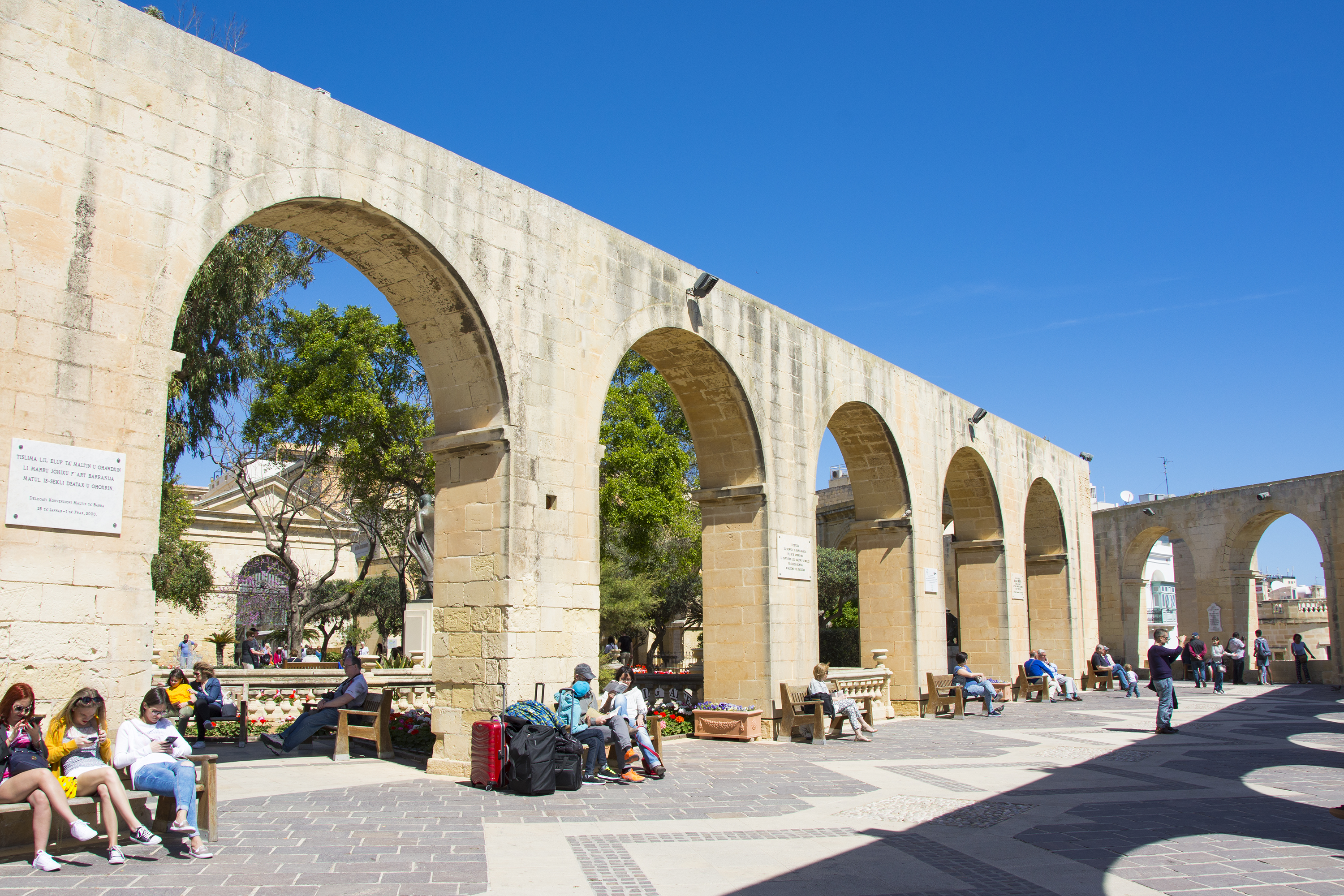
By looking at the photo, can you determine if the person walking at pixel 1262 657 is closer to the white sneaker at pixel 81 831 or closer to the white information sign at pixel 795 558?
the white information sign at pixel 795 558

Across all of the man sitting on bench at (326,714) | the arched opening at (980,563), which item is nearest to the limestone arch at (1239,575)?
the arched opening at (980,563)

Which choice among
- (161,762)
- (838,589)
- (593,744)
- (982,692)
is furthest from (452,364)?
(838,589)

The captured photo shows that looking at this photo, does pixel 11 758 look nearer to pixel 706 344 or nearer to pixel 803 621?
pixel 706 344

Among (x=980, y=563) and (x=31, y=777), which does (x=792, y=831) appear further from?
(x=980, y=563)

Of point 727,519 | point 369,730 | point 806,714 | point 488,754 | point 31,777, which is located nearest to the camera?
point 31,777

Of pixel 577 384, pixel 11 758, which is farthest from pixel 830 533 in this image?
pixel 11 758

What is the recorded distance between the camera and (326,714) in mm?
8812

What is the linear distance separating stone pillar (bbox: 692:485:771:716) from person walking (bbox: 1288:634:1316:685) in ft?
54.9

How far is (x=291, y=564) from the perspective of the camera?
21234mm

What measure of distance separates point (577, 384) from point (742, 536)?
3426mm

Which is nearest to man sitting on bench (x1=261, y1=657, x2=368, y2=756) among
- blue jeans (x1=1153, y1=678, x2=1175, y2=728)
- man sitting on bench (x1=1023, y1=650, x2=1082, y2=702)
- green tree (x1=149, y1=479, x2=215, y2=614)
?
green tree (x1=149, y1=479, x2=215, y2=614)

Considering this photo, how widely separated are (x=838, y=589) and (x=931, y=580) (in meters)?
12.0

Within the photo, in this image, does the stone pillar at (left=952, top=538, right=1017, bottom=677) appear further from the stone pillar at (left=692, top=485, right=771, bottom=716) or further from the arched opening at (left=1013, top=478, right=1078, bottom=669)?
the stone pillar at (left=692, top=485, right=771, bottom=716)

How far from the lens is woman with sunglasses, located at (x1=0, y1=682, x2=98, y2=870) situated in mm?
4586
